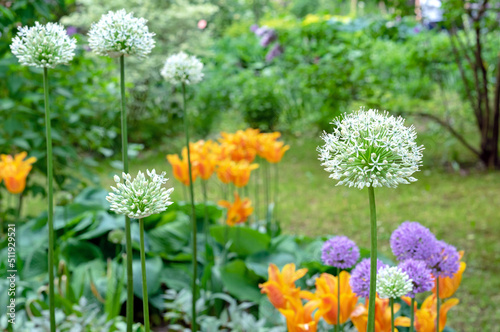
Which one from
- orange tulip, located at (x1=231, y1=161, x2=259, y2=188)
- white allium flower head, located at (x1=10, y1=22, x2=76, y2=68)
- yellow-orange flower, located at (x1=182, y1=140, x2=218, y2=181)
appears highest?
white allium flower head, located at (x1=10, y1=22, x2=76, y2=68)

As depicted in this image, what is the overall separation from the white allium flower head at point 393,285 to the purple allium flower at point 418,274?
0.07 m

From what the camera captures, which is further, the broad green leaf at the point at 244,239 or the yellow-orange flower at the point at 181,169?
the broad green leaf at the point at 244,239

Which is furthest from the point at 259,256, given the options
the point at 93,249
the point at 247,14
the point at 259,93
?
the point at 247,14

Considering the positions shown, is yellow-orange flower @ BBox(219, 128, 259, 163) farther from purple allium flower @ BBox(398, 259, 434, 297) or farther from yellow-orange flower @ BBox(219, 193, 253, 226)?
purple allium flower @ BBox(398, 259, 434, 297)

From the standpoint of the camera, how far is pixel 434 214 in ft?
11.9

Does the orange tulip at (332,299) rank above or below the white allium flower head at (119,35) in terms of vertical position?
below

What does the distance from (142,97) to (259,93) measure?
1529mm

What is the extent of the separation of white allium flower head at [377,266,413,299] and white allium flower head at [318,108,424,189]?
21 cm

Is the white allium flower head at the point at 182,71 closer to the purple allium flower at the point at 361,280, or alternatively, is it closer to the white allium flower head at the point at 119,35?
the white allium flower head at the point at 119,35

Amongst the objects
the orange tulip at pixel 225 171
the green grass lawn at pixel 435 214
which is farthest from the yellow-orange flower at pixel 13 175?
the green grass lawn at pixel 435 214

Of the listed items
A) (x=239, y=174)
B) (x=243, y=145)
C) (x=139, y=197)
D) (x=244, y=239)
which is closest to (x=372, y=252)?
(x=139, y=197)

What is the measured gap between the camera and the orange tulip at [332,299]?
97cm

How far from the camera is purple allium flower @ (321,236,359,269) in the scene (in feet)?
3.34

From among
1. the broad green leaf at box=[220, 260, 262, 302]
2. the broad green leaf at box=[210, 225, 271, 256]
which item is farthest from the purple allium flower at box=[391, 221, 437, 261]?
the broad green leaf at box=[210, 225, 271, 256]
